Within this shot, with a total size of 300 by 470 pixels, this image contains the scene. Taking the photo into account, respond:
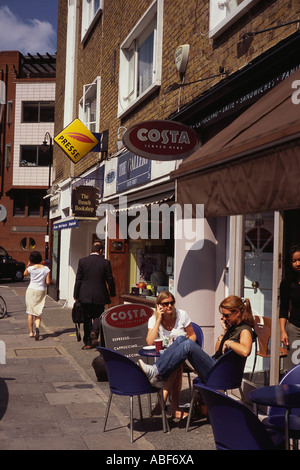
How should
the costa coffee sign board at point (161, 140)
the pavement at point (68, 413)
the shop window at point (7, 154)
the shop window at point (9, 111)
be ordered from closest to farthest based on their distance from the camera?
the pavement at point (68, 413) < the costa coffee sign board at point (161, 140) < the shop window at point (9, 111) < the shop window at point (7, 154)

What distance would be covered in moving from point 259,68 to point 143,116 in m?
4.91

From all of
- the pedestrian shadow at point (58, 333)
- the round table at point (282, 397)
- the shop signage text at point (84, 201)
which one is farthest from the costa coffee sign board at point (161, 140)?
the shop signage text at point (84, 201)

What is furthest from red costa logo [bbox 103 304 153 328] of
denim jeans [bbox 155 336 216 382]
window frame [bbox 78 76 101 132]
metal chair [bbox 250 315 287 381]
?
window frame [bbox 78 76 101 132]

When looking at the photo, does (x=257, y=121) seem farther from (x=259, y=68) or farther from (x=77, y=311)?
(x=77, y=311)

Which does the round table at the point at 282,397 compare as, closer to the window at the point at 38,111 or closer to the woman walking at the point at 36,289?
the woman walking at the point at 36,289

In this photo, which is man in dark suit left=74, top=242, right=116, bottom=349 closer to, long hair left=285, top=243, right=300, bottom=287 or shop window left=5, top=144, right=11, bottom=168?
long hair left=285, top=243, right=300, bottom=287

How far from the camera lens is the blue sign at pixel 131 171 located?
10.4 meters

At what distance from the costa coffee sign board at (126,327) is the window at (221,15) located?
381cm

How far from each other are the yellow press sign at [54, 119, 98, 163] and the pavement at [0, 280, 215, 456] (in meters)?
5.62

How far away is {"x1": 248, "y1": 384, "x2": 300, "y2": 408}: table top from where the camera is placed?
3.74m

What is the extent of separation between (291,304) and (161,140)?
3.15 meters

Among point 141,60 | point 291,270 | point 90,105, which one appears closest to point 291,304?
point 291,270

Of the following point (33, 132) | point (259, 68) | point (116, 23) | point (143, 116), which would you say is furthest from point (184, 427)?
point (33, 132)

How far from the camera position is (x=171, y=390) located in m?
5.95
